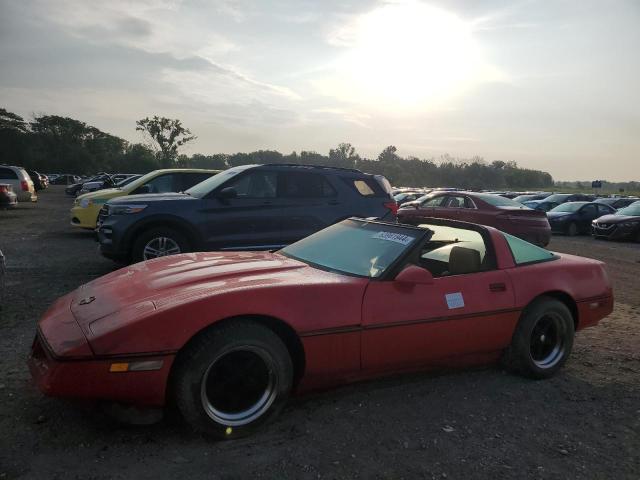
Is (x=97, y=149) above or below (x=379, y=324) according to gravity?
above

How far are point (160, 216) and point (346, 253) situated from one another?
4107mm

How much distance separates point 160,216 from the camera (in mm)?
7043

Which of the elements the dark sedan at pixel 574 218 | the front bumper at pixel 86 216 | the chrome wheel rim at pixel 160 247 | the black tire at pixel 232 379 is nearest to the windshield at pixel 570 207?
the dark sedan at pixel 574 218

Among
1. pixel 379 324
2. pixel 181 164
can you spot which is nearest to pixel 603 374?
pixel 379 324

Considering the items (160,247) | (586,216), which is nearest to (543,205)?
(586,216)

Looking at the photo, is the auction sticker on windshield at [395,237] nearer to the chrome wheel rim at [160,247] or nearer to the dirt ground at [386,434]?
the dirt ground at [386,434]

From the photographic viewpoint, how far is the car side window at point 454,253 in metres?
3.79

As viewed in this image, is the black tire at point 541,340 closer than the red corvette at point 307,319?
No

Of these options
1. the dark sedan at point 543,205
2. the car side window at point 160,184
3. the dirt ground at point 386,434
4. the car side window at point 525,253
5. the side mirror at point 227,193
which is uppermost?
the car side window at point 160,184

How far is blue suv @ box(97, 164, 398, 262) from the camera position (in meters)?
7.04

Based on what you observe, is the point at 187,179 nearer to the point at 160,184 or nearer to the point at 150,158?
the point at 160,184

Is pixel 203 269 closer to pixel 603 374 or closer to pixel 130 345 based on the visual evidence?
pixel 130 345

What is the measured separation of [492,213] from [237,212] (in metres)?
7.62

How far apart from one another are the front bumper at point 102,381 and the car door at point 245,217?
452 cm
